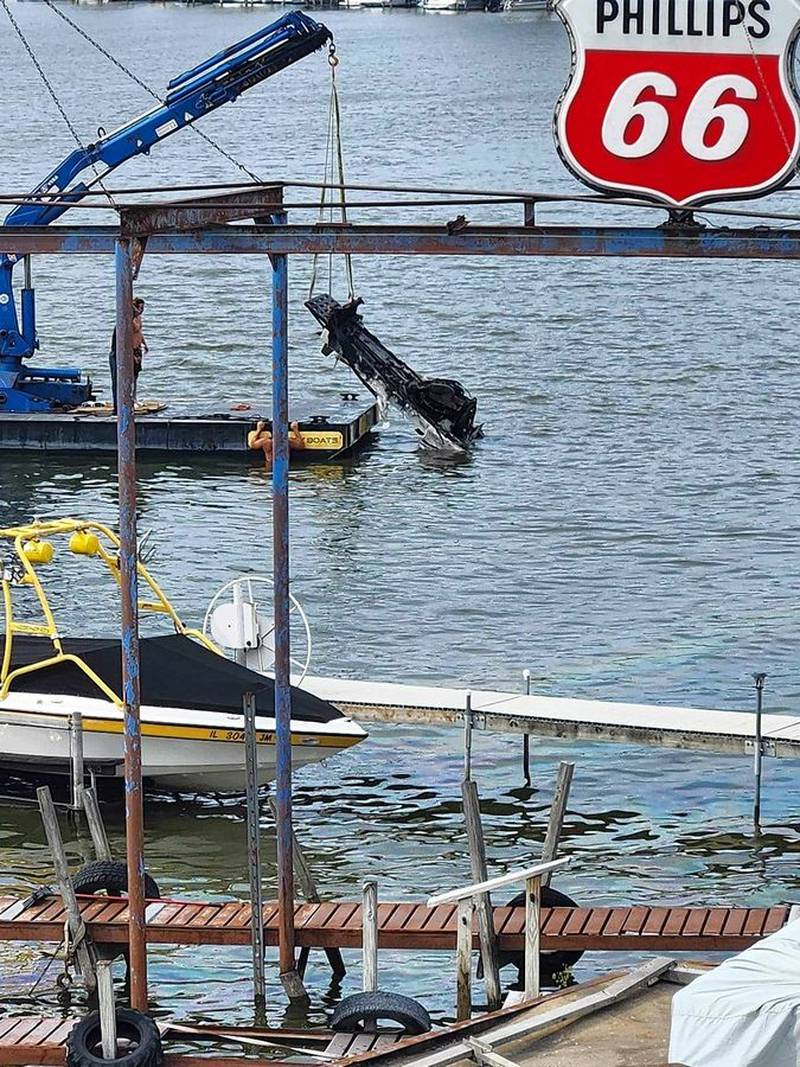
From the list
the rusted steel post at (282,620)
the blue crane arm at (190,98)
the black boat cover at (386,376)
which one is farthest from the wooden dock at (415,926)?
the black boat cover at (386,376)

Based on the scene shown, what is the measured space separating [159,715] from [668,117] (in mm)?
9504

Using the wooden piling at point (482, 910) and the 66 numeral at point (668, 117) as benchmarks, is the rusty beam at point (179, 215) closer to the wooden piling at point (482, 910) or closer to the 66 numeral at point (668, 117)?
the 66 numeral at point (668, 117)

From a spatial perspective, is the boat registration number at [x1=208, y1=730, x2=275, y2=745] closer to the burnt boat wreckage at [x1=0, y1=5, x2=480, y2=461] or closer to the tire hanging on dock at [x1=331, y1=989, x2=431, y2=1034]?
the tire hanging on dock at [x1=331, y1=989, x2=431, y2=1034]

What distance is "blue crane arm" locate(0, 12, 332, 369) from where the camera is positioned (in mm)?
38531

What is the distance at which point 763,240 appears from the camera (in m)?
13.6

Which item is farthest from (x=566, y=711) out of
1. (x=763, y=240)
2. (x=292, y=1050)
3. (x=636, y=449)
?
(x=636, y=449)

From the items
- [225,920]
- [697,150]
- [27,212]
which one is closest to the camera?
[697,150]

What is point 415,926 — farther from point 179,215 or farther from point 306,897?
point 179,215

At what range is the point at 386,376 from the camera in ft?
133

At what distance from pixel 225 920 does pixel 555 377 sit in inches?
1347

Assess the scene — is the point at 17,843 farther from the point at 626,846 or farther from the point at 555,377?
the point at 555,377

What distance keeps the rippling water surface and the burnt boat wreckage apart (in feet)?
1.89

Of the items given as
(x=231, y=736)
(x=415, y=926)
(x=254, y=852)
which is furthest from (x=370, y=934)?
(x=231, y=736)

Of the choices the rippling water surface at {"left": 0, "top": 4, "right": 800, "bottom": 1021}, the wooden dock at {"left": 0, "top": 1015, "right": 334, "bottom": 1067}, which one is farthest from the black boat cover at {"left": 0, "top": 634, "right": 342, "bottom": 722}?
the wooden dock at {"left": 0, "top": 1015, "right": 334, "bottom": 1067}
